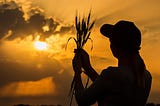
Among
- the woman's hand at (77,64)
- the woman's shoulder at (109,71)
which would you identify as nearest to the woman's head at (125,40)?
the woman's shoulder at (109,71)

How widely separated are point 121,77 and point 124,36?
0.38 metres

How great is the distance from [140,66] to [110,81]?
295 mm

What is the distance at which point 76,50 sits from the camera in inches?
Answer: 120

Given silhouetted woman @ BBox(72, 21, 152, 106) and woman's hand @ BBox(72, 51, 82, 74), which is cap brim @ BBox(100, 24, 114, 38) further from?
woman's hand @ BBox(72, 51, 82, 74)

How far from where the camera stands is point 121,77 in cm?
242

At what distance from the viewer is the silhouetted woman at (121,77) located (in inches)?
95.4

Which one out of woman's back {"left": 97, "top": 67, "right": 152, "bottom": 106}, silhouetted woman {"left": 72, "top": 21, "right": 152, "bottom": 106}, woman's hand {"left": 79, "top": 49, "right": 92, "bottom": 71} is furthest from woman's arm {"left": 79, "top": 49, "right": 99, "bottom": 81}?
woman's back {"left": 97, "top": 67, "right": 152, "bottom": 106}

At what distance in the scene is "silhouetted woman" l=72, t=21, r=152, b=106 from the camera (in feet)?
7.95

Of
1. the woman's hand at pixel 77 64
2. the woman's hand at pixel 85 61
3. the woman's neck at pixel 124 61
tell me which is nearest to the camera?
the woman's neck at pixel 124 61

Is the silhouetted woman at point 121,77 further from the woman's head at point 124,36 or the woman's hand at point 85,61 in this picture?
the woman's hand at point 85,61

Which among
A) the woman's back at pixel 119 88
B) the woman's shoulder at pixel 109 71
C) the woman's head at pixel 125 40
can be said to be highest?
the woman's head at pixel 125 40

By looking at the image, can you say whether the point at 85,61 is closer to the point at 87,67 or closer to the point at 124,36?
the point at 87,67

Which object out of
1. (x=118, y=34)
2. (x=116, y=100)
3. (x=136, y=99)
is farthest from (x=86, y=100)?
(x=118, y=34)

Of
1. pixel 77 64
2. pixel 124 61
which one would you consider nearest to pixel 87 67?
pixel 77 64
